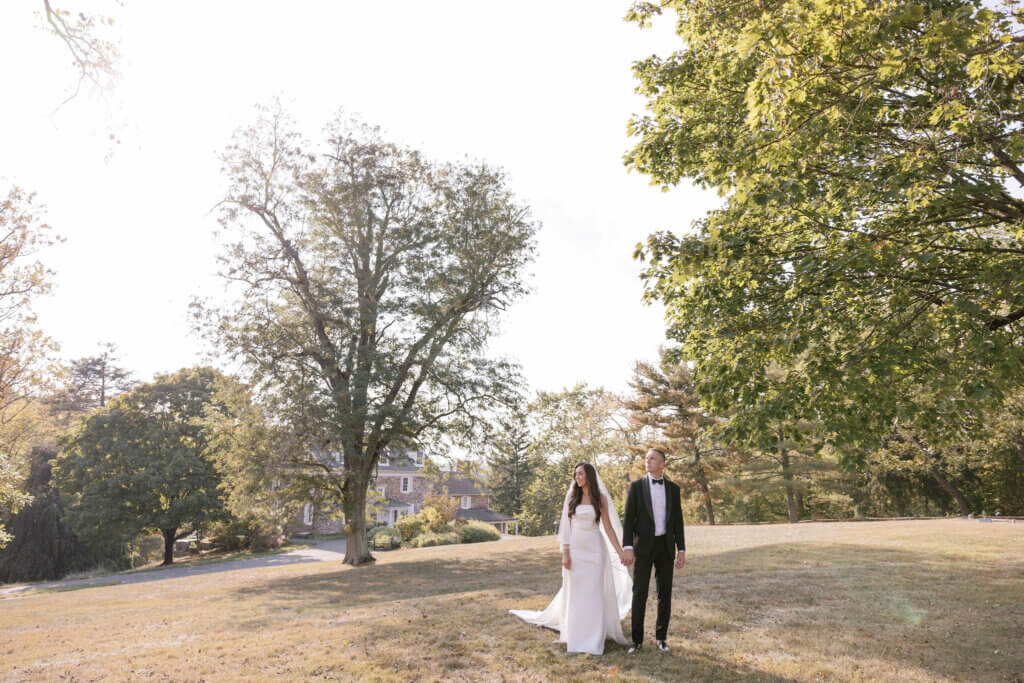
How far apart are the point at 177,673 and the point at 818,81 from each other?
9385mm

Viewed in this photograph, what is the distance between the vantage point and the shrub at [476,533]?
106ft

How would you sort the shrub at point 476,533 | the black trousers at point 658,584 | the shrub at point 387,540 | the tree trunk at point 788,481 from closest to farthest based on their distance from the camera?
1. the black trousers at point 658,584
2. the shrub at point 387,540
3. the tree trunk at point 788,481
4. the shrub at point 476,533

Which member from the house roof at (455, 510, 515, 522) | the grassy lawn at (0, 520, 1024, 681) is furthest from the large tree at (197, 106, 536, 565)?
the house roof at (455, 510, 515, 522)

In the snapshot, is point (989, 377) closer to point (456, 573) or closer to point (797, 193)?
point (797, 193)

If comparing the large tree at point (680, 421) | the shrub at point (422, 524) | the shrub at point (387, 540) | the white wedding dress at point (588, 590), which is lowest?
the shrub at point (387, 540)

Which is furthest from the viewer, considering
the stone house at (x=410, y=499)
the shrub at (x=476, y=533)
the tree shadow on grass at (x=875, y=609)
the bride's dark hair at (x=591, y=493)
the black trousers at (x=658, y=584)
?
the stone house at (x=410, y=499)

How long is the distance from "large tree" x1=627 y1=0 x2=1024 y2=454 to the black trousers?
2324 millimetres

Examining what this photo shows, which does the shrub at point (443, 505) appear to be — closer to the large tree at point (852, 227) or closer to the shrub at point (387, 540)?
the shrub at point (387, 540)

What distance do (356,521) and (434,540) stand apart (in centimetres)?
1100

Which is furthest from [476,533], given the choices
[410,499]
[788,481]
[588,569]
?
[588,569]

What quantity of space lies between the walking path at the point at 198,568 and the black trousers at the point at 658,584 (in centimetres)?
2265

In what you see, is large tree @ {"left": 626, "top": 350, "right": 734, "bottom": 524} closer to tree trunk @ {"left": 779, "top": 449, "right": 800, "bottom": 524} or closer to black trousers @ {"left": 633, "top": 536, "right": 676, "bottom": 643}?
tree trunk @ {"left": 779, "top": 449, "right": 800, "bottom": 524}

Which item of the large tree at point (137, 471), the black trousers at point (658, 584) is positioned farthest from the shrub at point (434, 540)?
the black trousers at point (658, 584)

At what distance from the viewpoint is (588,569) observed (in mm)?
6445
